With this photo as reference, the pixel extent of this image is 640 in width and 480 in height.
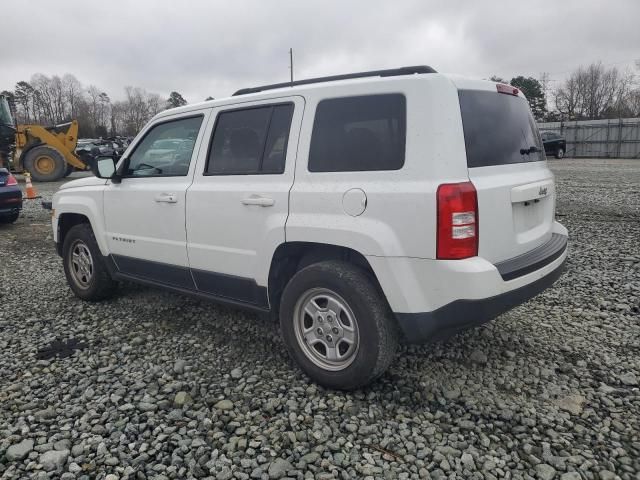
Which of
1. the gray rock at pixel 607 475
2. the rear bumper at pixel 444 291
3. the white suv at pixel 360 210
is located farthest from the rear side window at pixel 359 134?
the gray rock at pixel 607 475

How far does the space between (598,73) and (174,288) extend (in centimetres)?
7820

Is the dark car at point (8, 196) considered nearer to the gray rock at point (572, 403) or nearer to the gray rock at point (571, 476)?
the gray rock at point (572, 403)

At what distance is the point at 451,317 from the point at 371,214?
2.38 feet

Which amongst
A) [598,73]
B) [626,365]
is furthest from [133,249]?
[598,73]

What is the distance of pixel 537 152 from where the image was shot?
11.1 feet

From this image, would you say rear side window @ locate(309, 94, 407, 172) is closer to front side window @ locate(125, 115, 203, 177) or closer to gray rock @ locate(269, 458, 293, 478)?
front side window @ locate(125, 115, 203, 177)

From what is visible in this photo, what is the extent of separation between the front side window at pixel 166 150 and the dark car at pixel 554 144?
2815 cm

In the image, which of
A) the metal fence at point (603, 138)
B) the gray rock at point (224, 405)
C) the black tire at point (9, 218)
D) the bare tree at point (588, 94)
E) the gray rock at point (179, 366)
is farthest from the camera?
the bare tree at point (588, 94)

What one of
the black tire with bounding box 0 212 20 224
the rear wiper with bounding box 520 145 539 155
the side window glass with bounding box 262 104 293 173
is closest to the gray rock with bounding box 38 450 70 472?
the side window glass with bounding box 262 104 293 173

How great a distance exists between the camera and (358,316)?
287cm

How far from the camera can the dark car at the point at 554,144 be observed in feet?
92.7

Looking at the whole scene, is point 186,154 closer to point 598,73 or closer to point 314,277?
point 314,277

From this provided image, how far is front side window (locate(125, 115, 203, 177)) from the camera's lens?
3896 millimetres

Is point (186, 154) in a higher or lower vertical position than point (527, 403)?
higher
